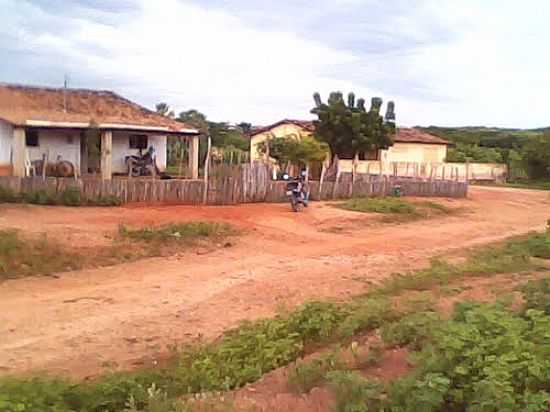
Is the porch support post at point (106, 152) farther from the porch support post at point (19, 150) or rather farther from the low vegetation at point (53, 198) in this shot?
the low vegetation at point (53, 198)

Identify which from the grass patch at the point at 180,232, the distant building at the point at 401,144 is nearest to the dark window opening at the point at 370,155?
the distant building at the point at 401,144

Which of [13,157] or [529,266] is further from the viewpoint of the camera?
[13,157]

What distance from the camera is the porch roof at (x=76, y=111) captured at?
26.1 m

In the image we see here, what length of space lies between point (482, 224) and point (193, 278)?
11978mm

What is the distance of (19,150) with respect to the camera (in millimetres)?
25781

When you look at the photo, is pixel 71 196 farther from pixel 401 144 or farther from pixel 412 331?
pixel 401 144

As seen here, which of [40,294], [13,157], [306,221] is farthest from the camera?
[13,157]

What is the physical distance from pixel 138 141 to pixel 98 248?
16086 millimetres

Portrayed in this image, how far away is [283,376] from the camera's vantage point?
6.30m

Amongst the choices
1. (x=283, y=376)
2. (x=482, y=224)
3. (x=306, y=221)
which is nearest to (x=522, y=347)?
(x=283, y=376)

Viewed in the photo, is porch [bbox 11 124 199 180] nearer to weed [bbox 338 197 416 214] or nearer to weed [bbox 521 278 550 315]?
weed [bbox 338 197 416 214]

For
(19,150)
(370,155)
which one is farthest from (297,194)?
(370,155)

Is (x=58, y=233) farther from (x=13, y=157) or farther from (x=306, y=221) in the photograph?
(x=13, y=157)

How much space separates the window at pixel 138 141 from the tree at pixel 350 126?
34.2ft
